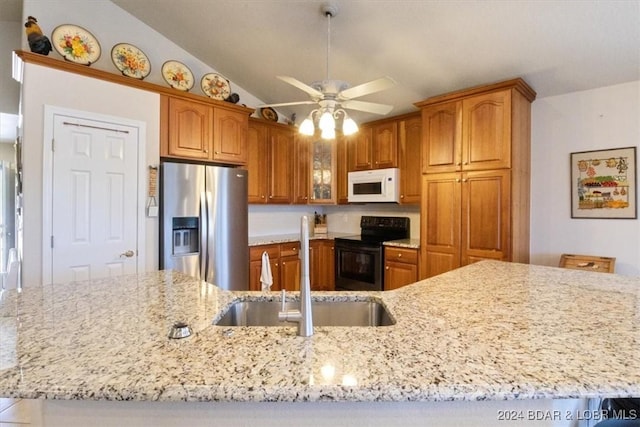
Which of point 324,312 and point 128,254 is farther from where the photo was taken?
point 128,254

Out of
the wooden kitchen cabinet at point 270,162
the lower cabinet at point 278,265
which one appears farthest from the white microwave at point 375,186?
the lower cabinet at point 278,265

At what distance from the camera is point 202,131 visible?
3230mm

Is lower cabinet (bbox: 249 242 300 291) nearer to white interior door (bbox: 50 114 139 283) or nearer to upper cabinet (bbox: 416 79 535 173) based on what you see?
white interior door (bbox: 50 114 139 283)

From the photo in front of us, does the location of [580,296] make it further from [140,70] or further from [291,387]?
[140,70]

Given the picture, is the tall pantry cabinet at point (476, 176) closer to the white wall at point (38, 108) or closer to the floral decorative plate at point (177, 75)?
the floral decorative plate at point (177, 75)

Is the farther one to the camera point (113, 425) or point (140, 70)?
point (140, 70)

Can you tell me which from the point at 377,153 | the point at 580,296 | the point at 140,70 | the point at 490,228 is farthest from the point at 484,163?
the point at 140,70

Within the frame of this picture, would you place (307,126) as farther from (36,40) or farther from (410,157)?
(36,40)

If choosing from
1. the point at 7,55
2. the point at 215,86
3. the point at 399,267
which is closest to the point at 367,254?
the point at 399,267

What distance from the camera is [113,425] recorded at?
2.62 feet

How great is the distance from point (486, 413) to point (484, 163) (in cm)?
254

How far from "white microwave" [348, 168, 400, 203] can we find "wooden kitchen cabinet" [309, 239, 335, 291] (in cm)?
73

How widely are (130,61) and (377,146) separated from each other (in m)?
Result: 2.81

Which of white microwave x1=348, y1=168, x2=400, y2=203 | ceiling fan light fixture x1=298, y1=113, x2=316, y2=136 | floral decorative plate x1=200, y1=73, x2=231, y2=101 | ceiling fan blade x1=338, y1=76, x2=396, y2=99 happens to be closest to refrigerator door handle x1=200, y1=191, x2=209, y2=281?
floral decorative plate x1=200, y1=73, x2=231, y2=101
